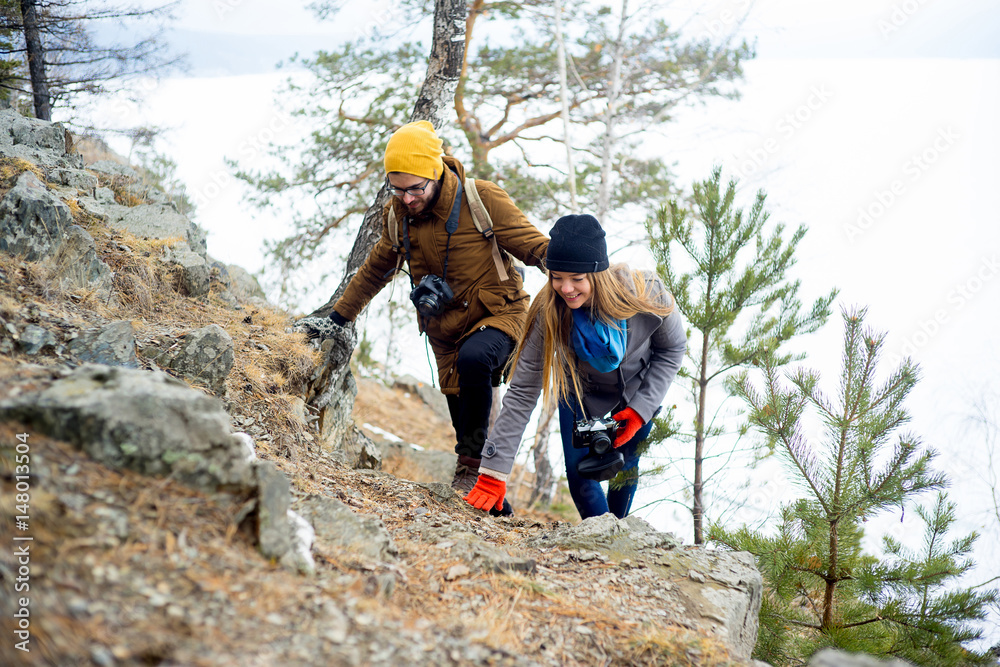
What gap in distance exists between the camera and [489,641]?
204 centimetres

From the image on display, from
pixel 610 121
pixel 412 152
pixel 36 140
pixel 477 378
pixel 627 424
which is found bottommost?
pixel 627 424

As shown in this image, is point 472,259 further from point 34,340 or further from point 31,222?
point 31,222

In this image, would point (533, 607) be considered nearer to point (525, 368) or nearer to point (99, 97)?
point (525, 368)

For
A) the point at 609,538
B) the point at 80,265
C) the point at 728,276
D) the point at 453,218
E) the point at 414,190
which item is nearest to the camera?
the point at 609,538

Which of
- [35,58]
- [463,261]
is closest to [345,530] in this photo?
[463,261]

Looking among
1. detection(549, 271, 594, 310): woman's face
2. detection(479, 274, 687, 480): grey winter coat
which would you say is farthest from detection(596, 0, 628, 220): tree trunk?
detection(549, 271, 594, 310): woman's face

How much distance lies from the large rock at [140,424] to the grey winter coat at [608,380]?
1681 millimetres

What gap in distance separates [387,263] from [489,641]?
9.89ft

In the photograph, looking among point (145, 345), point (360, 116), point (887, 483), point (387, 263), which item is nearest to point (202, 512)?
point (145, 345)

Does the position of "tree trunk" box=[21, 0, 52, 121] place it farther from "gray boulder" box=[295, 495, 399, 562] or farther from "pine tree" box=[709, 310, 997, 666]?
"pine tree" box=[709, 310, 997, 666]

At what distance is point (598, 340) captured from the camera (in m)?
3.44

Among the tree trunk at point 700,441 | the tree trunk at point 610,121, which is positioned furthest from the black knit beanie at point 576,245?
the tree trunk at point 610,121

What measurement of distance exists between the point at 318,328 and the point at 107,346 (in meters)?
1.89

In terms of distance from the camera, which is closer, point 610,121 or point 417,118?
point 417,118
